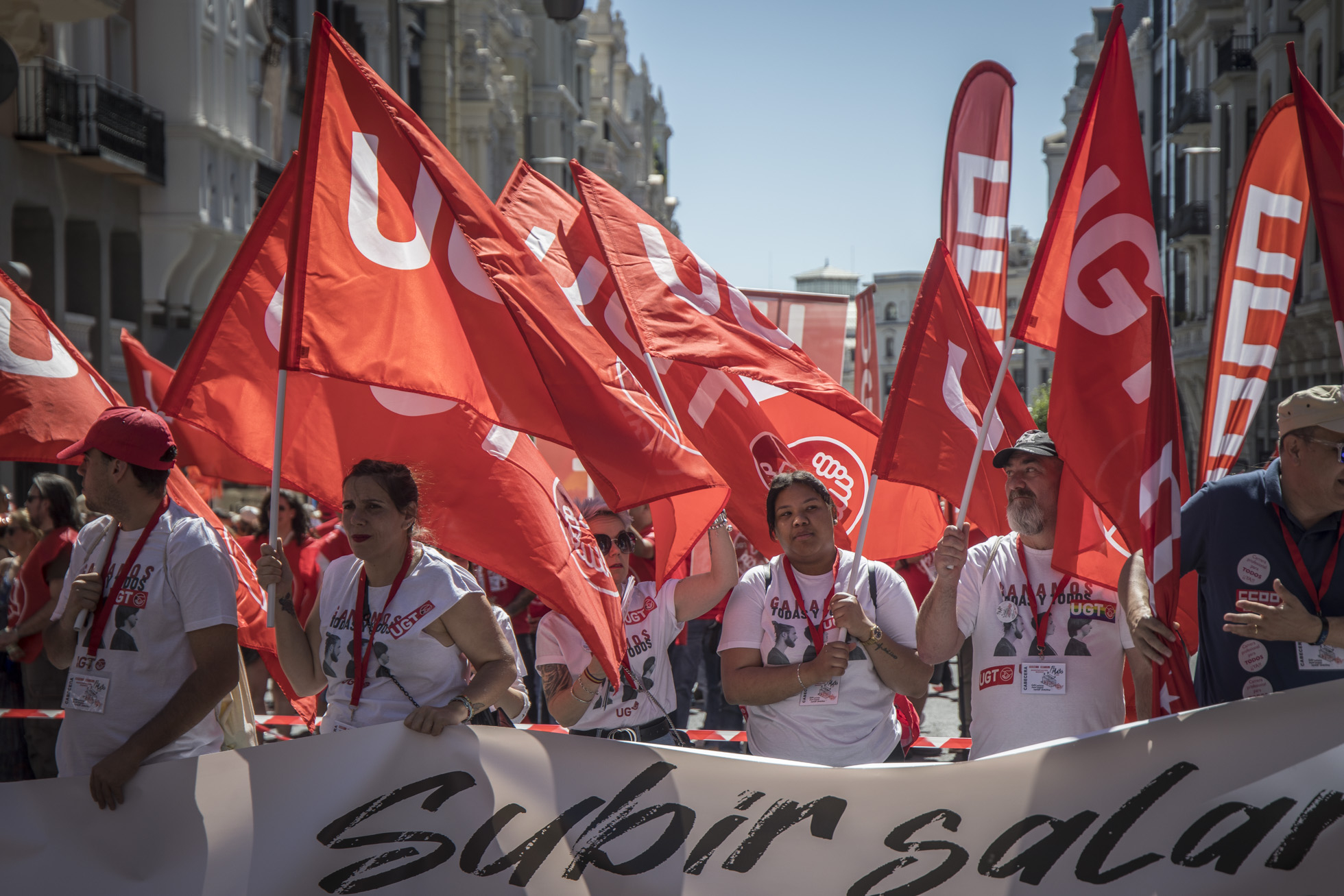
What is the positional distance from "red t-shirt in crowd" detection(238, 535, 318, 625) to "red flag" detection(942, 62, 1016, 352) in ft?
13.7

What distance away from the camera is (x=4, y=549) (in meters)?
9.70

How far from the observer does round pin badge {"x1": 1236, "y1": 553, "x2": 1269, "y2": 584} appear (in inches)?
167

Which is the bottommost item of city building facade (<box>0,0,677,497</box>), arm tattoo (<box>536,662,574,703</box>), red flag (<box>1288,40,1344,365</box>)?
arm tattoo (<box>536,662,574,703</box>)

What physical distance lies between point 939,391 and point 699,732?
2.68m

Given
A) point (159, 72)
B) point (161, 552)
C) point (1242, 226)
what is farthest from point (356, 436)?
point (159, 72)

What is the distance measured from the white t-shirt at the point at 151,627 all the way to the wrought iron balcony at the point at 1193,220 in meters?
45.2

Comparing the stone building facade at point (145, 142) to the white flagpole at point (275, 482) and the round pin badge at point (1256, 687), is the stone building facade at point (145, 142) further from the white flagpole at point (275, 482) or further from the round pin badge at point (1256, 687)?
the round pin badge at point (1256, 687)

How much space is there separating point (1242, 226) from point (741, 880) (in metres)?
3.86

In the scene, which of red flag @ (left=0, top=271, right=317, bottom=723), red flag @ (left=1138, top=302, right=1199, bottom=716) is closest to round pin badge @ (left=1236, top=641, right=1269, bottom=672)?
red flag @ (left=1138, top=302, right=1199, bottom=716)

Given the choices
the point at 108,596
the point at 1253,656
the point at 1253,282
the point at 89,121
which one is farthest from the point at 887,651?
the point at 89,121

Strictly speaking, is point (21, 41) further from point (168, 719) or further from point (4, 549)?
point (168, 719)

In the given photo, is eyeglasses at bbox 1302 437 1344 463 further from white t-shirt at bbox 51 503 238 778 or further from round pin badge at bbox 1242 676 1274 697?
white t-shirt at bbox 51 503 238 778

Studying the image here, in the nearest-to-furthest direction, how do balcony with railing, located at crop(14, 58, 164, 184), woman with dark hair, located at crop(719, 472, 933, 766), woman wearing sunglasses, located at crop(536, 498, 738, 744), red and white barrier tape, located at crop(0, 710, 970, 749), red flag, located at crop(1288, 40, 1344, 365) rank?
red flag, located at crop(1288, 40, 1344, 365) → woman with dark hair, located at crop(719, 472, 933, 766) → woman wearing sunglasses, located at crop(536, 498, 738, 744) → red and white barrier tape, located at crop(0, 710, 970, 749) → balcony with railing, located at crop(14, 58, 164, 184)

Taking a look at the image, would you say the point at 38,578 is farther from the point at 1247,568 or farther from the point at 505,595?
the point at 1247,568
